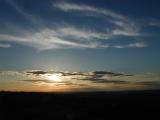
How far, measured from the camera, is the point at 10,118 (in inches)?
2203

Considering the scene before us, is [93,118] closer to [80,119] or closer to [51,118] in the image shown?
[80,119]

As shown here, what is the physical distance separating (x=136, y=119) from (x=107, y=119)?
5.60 metres

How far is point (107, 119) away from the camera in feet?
190

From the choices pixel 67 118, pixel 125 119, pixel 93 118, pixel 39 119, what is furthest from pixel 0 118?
pixel 125 119

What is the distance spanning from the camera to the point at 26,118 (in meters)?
57.0

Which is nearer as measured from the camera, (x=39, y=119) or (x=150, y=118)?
(x=39, y=119)

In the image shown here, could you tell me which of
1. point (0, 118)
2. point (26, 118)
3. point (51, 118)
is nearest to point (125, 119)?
point (51, 118)

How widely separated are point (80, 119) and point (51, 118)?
480 centimetres

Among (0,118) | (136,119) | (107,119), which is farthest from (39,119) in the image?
(136,119)

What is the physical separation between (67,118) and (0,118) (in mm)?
10702

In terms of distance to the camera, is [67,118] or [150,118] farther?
[150,118]

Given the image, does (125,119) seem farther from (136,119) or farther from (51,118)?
(51,118)

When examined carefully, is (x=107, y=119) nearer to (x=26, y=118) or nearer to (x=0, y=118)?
(x=26, y=118)

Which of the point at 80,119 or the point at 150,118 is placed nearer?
the point at 80,119
